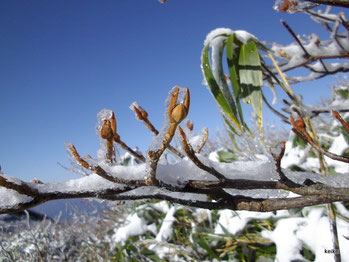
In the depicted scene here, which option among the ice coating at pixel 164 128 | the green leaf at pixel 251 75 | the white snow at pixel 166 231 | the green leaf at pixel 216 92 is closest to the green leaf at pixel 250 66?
the green leaf at pixel 251 75

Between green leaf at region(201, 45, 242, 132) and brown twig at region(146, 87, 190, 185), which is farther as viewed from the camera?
green leaf at region(201, 45, 242, 132)

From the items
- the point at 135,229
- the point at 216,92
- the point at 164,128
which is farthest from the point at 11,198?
the point at 135,229

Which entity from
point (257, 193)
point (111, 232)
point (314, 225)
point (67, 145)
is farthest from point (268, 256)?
point (111, 232)

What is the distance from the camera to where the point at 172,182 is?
44 centimetres

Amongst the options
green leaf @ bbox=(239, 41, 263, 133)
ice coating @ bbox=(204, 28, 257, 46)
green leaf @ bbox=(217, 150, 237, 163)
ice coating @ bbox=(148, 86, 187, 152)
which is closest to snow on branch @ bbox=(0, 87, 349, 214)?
ice coating @ bbox=(148, 86, 187, 152)

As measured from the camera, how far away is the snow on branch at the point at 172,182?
37 centimetres

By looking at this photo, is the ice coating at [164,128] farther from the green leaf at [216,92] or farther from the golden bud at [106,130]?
the green leaf at [216,92]

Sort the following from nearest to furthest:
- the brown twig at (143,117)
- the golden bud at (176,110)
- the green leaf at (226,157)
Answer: the golden bud at (176,110) → the brown twig at (143,117) → the green leaf at (226,157)

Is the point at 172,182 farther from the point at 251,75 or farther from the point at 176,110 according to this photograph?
the point at 251,75

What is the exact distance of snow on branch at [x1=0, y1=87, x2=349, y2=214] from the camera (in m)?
0.37

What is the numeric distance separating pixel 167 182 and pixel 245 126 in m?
0.64

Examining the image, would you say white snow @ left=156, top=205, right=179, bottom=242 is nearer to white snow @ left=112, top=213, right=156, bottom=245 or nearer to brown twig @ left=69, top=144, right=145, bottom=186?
white snow @ left=112, top=213, right=156, bottom=245

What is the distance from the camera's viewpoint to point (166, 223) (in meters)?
2.15

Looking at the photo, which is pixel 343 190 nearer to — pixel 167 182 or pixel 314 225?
pixel 167 182
